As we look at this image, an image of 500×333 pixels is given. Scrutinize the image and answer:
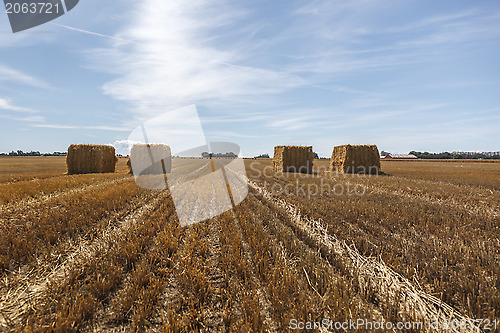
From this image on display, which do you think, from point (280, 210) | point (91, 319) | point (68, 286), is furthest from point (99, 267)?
point (280, 210)

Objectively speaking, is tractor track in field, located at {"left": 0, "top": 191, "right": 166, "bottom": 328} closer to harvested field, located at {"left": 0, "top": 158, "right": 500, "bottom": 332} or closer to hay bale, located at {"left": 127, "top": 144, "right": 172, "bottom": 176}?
harvested field, located at {"left": 0, "top": 158, "right": 500, "bottom": 332}

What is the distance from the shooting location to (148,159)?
24.5 meters

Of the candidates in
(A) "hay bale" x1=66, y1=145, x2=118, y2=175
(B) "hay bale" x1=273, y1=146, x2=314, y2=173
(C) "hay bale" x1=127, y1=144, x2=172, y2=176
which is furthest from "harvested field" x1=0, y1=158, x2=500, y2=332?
(B) "hay bale" x1=273, y1=146, x2=314, y2=173

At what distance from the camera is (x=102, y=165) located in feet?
72.0

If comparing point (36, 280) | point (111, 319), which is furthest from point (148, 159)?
point (111, 319)

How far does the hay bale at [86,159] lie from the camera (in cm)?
2084

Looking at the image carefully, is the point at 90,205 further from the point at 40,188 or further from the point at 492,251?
the point at 492,251

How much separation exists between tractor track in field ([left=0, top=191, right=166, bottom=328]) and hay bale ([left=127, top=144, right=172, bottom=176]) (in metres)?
19.1

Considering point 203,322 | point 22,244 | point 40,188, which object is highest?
point 40,188

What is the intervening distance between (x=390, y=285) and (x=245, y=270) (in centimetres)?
213

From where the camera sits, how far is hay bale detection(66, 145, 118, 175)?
68.4 feet

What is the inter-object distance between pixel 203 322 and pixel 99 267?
7.94 ft

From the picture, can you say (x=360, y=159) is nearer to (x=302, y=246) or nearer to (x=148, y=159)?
(x=302, y=246)

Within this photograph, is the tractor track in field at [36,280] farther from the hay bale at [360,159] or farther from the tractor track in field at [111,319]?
the hay bale at [360,159]
